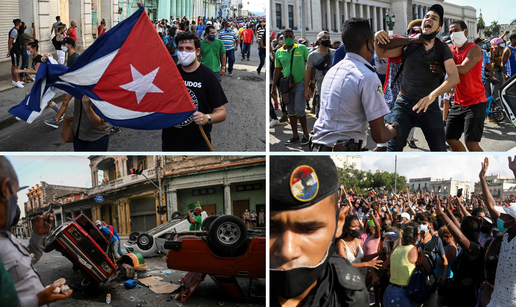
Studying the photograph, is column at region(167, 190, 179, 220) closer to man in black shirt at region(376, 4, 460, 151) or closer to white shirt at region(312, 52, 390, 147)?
white shirt at region(312, 52, 390, 147)

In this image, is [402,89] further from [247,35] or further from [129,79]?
[247,35]

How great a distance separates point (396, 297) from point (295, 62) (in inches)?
160

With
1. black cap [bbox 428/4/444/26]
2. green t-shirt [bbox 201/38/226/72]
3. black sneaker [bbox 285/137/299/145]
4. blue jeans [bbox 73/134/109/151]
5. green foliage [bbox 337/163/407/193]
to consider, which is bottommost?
green foliage [bbox 337/163/407/193]

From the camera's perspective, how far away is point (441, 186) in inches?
141

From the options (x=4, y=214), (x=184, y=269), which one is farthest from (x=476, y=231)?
(x=4, y=214)

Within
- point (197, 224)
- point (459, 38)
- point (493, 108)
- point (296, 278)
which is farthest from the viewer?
point (493, 108)

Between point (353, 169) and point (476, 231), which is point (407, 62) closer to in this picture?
point (353, 169)

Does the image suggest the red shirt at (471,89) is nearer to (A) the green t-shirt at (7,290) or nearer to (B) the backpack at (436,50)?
(B) the backpack at (436,50)

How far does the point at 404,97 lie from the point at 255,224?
190 centimetres

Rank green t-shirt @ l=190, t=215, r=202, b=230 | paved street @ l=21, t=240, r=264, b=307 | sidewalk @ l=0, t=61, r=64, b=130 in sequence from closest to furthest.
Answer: paved street @ l=21, t=240, r=264, b=307
green t-shirt @ l=190, t=215, r=202, b=230
sidewalk @ l=0, t=61, r=64, b=130

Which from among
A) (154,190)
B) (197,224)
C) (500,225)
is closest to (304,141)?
(197,224)

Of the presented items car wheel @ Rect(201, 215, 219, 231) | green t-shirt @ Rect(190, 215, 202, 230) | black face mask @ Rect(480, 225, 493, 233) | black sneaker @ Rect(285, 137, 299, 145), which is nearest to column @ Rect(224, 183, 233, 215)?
car wheel @ Rect(201, 215, 219, 231)

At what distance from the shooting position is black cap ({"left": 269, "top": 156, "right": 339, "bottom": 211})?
113 inches

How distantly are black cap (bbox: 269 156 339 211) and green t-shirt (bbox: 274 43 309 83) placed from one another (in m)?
3.69
